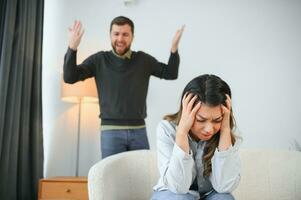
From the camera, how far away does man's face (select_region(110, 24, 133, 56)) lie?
2.15 meters

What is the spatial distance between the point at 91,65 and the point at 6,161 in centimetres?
86

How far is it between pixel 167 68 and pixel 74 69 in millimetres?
625

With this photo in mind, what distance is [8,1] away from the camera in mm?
2246

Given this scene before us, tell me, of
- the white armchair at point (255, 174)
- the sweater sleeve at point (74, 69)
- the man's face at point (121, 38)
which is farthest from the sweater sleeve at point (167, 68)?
the white armchair at point (255, 174)

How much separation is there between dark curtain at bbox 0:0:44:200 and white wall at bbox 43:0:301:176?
7.8 inches

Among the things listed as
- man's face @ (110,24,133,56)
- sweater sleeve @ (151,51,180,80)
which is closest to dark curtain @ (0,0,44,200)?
man's face @ (110,24,133,56)

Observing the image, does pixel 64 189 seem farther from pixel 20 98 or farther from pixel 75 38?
pixel 75 38

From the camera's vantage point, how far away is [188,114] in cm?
118

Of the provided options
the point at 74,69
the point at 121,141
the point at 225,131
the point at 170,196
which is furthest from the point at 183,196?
the point at 74,69

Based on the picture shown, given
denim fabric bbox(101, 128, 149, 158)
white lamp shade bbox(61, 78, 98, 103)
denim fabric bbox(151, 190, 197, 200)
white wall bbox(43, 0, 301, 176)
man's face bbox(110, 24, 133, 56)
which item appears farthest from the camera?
white wall bbox(43, 0, 301, 176)

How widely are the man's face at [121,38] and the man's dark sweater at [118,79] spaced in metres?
0.05

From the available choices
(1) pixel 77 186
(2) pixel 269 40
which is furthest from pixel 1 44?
(2) pixel 269 40

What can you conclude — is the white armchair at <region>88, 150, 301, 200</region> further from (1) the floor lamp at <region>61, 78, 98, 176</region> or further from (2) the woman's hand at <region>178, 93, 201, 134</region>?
(1) the floor lamp at <region>61, 78, 98, 176</region>

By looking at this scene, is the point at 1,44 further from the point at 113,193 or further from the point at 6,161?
the point at 113,193
